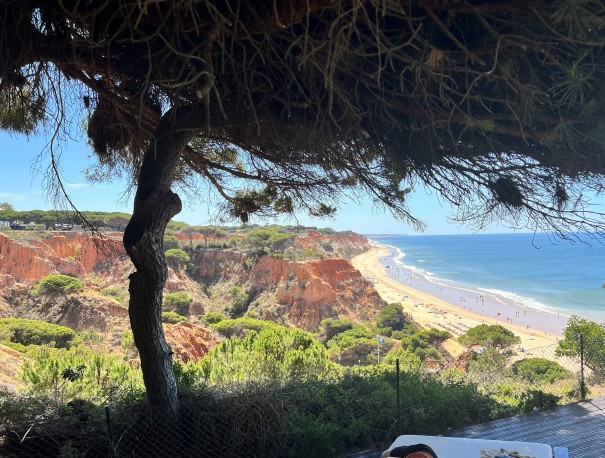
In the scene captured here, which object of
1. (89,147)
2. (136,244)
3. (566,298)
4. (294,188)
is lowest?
(566,298)

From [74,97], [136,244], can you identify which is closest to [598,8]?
[136,244]

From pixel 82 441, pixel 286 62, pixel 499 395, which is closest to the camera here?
pixel 286 62

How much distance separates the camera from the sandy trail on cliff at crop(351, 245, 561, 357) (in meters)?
21.2

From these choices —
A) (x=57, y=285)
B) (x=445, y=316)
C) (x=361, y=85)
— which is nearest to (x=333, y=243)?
(x=445, y=316)

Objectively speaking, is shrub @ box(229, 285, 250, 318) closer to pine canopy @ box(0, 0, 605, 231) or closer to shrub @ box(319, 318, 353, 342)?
shrub @ box(319, 318, 353, 342)

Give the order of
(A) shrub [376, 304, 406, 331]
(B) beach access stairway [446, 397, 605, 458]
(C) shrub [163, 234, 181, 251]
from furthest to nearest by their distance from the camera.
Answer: (C) shrub [163, 234, 181, 251] → (A) shrub [376, 304, 406, 331] → (B) beach access stairway [446, 397, 605, 458]

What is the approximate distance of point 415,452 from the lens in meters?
1.86

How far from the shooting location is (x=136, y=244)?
298 cm

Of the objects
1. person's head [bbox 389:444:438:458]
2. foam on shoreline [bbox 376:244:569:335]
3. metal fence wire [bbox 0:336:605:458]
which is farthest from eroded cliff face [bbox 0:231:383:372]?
person's head [bbox 389:444:438:458]

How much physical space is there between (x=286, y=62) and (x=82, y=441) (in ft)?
10.2

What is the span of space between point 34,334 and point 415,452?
16412 millimetres

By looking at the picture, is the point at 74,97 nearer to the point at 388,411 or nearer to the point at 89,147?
the point at 89,147

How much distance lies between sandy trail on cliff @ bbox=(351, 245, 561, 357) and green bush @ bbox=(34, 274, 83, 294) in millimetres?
20044

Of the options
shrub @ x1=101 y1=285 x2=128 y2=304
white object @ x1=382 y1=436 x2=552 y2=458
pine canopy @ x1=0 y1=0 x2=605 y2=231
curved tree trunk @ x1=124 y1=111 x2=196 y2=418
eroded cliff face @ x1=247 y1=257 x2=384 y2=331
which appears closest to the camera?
pine canopy @ x1=0 y1=0 x2=605 y2=231
